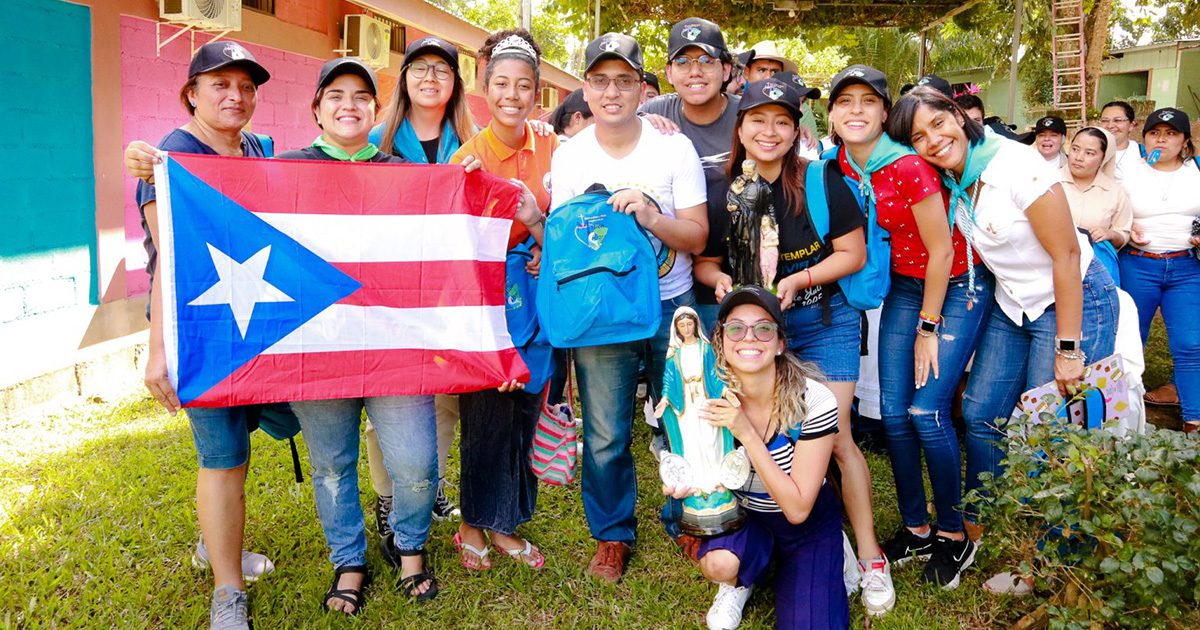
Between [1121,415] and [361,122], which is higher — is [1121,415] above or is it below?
below

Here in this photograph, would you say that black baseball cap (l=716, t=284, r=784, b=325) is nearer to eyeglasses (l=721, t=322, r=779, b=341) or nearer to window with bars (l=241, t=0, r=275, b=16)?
eyeglasses (l=721, t=322, r=779, b=341)

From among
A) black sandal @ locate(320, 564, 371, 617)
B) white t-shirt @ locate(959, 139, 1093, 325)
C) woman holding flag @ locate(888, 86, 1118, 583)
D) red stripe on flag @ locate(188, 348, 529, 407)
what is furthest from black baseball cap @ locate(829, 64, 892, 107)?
black sandal @ locate(320, 564, 371, 617)

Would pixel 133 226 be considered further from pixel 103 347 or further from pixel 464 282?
pixel 464 282

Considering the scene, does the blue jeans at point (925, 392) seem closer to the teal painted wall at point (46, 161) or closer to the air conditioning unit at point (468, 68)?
the teal painted wall at point (46, 161)

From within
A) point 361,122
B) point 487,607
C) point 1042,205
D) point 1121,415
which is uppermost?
point 361,122

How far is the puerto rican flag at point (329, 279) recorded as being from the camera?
9.59ft

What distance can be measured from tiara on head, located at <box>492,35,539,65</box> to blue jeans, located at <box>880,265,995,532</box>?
5.85ft

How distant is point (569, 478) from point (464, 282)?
991mm

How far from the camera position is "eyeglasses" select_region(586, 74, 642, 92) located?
322 cm

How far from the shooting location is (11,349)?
5652 millimetres

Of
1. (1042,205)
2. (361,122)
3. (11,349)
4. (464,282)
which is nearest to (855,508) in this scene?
(1042,205)

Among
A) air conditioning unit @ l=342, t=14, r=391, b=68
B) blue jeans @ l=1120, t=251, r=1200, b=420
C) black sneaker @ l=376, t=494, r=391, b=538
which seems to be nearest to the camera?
black sneaker @ l=376, t=494, r=391, b=538

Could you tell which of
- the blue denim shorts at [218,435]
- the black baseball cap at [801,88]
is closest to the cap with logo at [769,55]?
the black baseball cap at [801,88]

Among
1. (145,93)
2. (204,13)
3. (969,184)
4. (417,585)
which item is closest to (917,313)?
(969,184)
